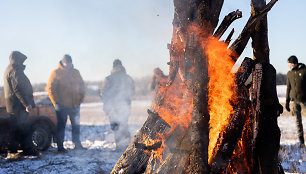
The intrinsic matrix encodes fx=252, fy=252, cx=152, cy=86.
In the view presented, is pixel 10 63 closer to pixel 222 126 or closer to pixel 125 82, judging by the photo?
pixel 125 82

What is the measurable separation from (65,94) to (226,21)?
18.1ft

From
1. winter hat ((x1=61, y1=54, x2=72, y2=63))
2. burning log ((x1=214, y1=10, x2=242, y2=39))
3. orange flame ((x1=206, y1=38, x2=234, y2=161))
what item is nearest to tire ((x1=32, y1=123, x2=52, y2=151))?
winter hat ((x1=61, y1=54, x2=72, y2=63))

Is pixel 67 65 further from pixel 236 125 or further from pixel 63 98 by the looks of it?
pixel 236 125

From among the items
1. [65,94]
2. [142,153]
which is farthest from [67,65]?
[142,153]

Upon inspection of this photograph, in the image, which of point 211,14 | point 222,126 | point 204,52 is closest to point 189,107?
point 222,126

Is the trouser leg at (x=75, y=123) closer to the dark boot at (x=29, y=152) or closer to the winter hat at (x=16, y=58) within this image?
the dark boot at (x=29, y=152)

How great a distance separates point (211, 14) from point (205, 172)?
1629 mm

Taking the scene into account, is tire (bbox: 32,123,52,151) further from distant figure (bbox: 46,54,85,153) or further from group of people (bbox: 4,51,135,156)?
distant figure (bbox: 46,54,85,153)

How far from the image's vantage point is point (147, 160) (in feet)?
9.96

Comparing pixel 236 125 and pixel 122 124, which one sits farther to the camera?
pixel 122 124

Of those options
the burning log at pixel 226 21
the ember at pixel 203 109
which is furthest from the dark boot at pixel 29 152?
the burning log at pixel 226 21

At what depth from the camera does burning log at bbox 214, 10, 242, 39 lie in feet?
8.79

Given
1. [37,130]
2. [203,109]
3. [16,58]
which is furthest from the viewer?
[37,130]

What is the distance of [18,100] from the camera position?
Answer: 250 inches
